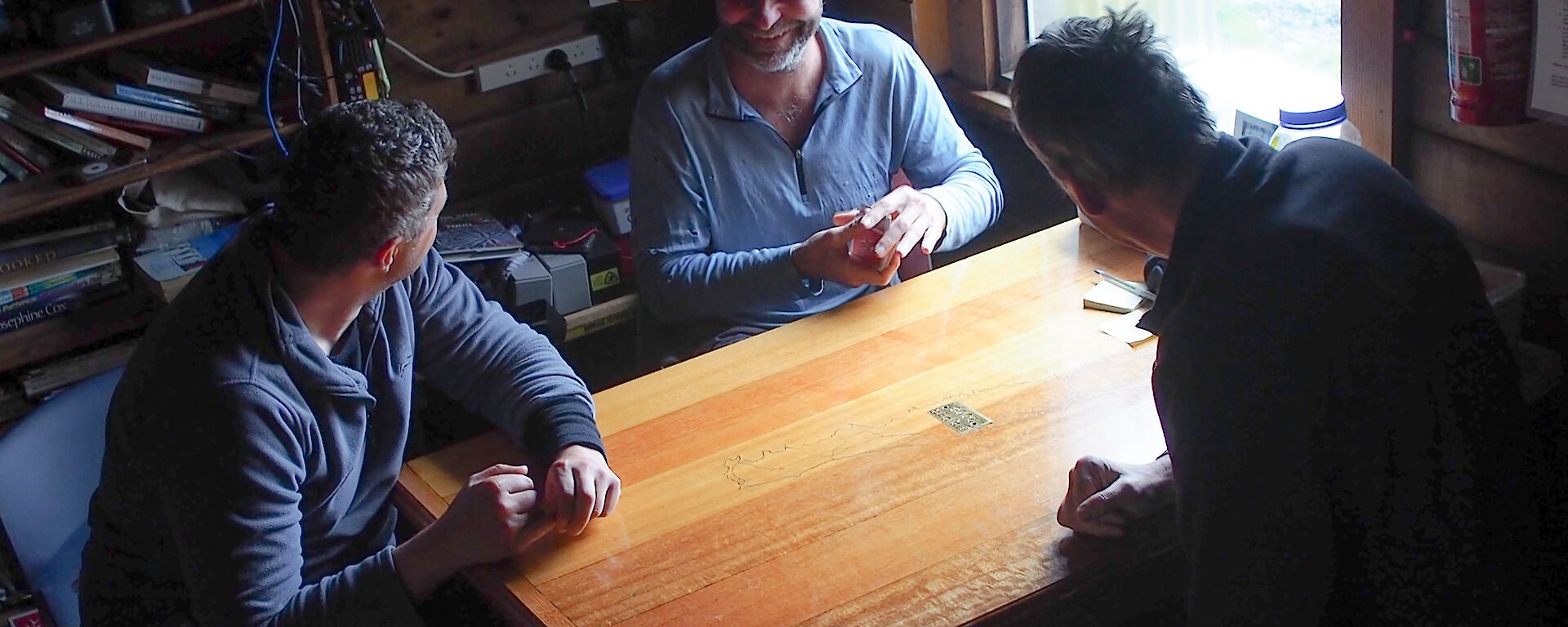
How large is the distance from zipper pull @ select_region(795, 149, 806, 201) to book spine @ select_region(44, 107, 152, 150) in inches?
50.1

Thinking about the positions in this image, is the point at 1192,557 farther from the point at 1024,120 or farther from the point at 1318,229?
the point at 1024,120

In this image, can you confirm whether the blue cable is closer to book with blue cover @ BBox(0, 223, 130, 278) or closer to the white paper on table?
book with blue cover @ BBox(0, 223, 130, 278)

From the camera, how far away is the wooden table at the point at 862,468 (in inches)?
51.6

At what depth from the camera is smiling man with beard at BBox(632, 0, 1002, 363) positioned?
81.7 inches

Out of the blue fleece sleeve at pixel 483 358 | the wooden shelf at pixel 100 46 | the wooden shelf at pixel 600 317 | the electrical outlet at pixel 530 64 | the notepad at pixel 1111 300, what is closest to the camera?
the blue fleece sleeve at pixel 483 358

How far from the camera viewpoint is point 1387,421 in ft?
3.59

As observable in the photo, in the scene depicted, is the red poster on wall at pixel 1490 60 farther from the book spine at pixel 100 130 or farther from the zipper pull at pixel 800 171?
the book spine at pixel 100 130

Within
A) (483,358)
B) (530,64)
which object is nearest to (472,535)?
(483,358)

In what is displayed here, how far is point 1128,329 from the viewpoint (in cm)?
171

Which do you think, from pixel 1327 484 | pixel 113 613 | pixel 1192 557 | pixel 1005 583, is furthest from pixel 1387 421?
pixel 113 613

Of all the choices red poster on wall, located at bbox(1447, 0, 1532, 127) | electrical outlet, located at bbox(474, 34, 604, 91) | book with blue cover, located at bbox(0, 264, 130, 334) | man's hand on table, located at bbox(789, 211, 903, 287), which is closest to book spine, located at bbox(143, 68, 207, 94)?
book with blue cover, located at bbox(0, 264, 130, 334)

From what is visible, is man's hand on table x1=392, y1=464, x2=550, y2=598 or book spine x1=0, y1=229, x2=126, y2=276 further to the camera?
book spine x1=0, y1=229, x2=126, y2=276

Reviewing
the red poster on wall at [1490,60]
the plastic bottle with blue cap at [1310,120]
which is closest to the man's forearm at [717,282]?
the plastic bottle with blue cap at [1310,120]

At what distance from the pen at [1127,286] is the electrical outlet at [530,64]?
64.0 inches
